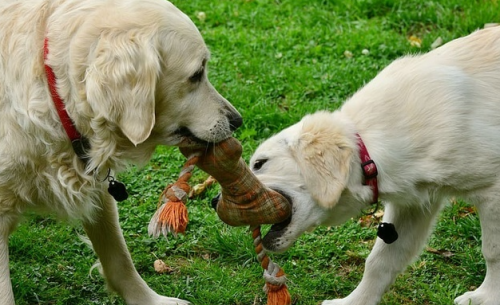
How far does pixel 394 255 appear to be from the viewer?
409 cm

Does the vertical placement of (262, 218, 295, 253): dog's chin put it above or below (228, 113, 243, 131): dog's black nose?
below

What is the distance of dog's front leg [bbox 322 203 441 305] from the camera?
4.09 m

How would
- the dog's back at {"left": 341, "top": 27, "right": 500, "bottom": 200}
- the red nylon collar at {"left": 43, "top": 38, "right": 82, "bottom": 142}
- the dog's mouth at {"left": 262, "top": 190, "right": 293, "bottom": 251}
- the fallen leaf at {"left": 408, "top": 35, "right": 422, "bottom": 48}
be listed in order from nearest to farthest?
the red nylon collar at {"left": 43, "top": 38, "right": 82, "bottom": 142} < the dog's back at {"left": 341, "top": 27, "right": 500, "bottom": 200} < the dog's mouth at {"left": 262, "top": 190, "right": 293, "bottom": 251} < the fallen leaf at {"left": 408, "top": 35, "right": 422, "bottom": 48}

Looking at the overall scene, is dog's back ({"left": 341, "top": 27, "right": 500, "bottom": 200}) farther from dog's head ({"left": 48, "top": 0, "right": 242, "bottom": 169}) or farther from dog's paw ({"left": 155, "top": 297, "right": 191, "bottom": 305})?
dog's paw ({"left": 155, "top": 297, "right": 191, "bottom": 305})

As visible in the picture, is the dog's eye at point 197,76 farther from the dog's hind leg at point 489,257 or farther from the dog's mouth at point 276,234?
the dog's hind leg at point 489,257

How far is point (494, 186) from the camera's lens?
370 cm

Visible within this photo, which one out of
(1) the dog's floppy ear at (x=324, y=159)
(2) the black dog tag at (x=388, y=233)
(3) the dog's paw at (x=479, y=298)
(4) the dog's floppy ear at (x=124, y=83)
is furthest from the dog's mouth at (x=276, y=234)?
(3) the dog's paw at (x=479, y=298)

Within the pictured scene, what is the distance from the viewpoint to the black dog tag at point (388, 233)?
394 centimetres

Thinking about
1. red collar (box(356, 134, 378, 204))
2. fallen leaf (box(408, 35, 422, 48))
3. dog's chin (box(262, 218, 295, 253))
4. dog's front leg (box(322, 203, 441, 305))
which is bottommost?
fallen leaf (box(408, 35, 422, 48))

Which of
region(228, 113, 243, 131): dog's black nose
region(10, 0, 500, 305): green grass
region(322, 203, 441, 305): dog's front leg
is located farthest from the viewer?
region(10, 0, 500, 305): green grass

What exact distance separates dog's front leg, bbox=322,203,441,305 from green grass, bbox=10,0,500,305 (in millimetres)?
182

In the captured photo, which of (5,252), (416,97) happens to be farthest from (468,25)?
(5,252)

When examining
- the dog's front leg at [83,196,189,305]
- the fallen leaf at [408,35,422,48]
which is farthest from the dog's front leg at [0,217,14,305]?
the fallen leaf at [408,35,422,48]

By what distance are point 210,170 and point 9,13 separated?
1138 millimetres
